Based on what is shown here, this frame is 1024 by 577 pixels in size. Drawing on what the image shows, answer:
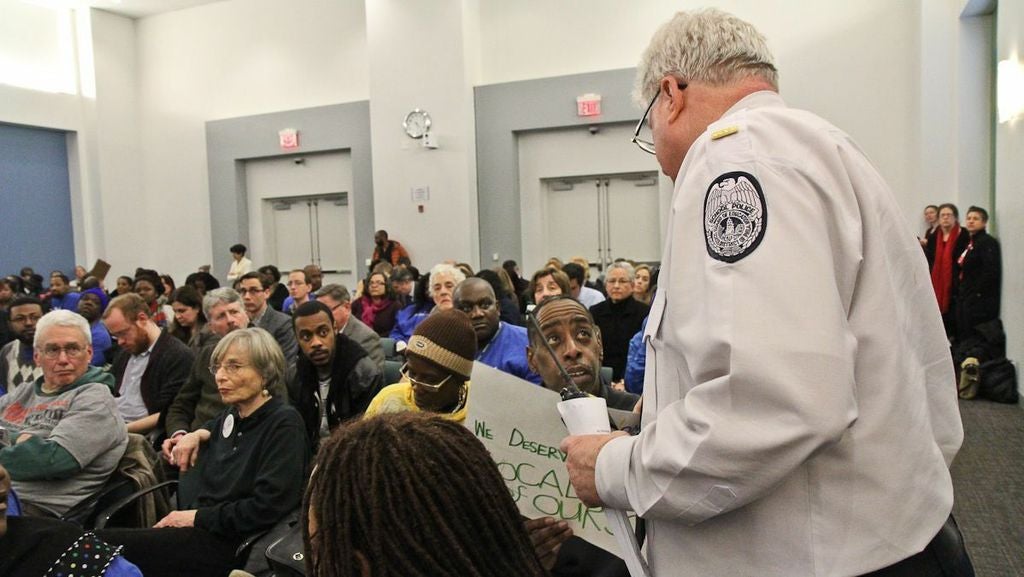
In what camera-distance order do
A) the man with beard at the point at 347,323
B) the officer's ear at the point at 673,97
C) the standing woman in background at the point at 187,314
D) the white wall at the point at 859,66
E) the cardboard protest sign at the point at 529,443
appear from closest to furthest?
1. the officer's ear at the point at 673,97
2. the cardboard protest sign at the point at 529,443
3. the man with beard at the point at 347,323
4. the standing woman in background at the point at 187,314
5. the white wall at the point at 859,66

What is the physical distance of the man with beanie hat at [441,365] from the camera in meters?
2.60

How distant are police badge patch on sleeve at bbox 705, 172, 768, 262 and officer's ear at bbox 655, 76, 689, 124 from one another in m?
0.23

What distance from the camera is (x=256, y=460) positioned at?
9.41ft

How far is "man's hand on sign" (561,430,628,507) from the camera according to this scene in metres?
1.08

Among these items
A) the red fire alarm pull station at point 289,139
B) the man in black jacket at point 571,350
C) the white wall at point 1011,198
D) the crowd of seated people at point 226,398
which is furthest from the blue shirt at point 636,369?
the red fire alarm pull station at point 289,139

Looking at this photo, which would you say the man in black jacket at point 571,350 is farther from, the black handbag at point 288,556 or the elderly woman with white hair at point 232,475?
the elderly woman with white hair at point 232,475

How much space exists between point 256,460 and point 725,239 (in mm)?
2380

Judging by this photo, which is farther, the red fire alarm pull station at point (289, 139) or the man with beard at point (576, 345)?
the red fire alarm pull station at point (289, 139)

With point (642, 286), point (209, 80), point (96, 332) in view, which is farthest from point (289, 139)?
point (642, 286)

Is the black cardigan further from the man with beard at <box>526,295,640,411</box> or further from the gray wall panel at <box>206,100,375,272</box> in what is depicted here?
the gray wall panel at <box>206,100,375,272</box>

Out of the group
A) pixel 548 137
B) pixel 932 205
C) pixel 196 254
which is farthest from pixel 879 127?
pixel 196 254

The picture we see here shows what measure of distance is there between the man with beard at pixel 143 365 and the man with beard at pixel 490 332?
1628 millimetres

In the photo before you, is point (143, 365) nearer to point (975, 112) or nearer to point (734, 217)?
point (734, 217)

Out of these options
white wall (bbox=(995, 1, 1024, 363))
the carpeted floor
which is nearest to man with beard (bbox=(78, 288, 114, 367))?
the carpeted floor
